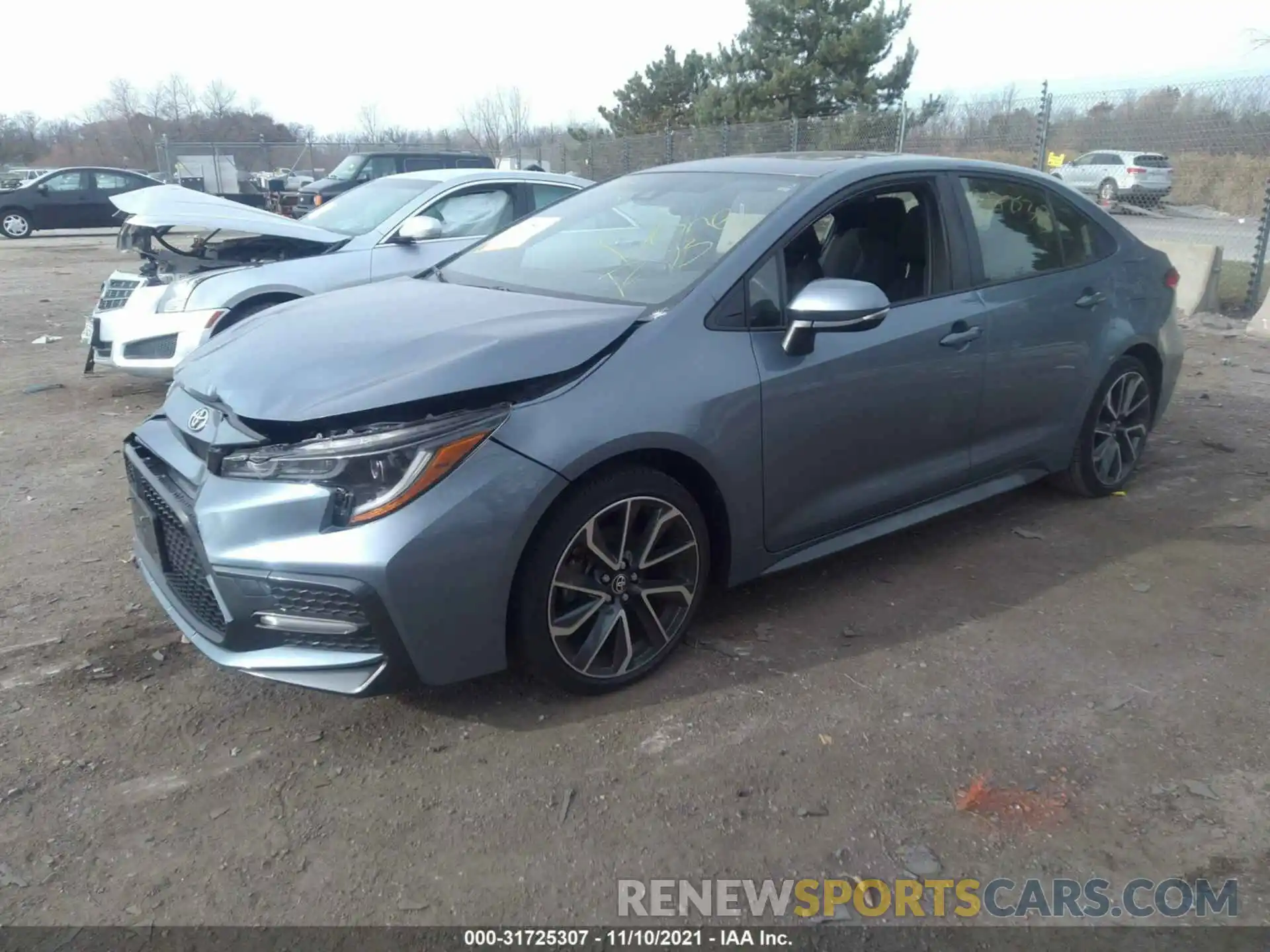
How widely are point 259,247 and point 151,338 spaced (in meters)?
1.31

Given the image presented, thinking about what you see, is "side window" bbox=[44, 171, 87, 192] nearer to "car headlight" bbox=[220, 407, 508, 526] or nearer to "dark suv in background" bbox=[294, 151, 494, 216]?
"dark suv in background" bbox=[294, 151, 494, 216]

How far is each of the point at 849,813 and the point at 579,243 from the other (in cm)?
242

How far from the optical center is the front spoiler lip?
2.71 m

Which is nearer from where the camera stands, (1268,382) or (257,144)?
(1268,382)

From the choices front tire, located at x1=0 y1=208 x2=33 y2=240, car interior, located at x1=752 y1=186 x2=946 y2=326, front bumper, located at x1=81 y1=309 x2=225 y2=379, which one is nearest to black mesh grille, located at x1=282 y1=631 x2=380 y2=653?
car interior, located at x1=752 y1=186 x2=946 y2=326

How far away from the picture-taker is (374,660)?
2.71m

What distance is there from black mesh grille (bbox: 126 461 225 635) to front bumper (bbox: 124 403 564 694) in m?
0.02

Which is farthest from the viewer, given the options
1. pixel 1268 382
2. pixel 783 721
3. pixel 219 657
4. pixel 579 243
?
pixel 1268 382

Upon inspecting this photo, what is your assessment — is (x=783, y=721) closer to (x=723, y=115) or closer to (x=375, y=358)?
(x=375, y=358)

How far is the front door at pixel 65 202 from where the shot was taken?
75.1 feet

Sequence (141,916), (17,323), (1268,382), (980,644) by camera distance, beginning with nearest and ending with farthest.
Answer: (141,916)
(980,644)
(1268,382)
(17,323)

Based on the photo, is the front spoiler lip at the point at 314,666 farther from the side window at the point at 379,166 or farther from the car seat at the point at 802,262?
the side window at the point at 379,166

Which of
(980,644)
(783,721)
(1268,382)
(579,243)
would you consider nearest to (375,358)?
(579,243)

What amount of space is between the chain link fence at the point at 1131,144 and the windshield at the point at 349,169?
6397 millimetres
